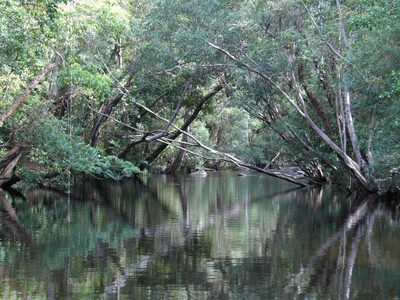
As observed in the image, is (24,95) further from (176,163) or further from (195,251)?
(176,163)

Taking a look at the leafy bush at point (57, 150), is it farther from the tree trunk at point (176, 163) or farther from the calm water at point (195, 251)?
the tree trunk at point (176, 163)

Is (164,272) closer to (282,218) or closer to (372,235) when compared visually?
(372,235)

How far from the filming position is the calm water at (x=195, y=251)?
7988 mm

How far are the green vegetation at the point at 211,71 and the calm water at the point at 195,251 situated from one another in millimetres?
2669

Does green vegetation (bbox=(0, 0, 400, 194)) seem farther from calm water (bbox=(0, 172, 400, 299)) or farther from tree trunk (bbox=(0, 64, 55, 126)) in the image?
calm water (bbox=(0, 172, 400, 299))

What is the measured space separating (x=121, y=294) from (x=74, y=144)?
14358 millimetres

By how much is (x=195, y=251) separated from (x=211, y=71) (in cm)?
1684

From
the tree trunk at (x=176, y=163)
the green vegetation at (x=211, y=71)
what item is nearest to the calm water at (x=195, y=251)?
the green vegetation at (x=211, y=71)

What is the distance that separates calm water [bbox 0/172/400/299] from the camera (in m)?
7.99

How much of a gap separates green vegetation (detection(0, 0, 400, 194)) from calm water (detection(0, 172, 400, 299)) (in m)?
2.67

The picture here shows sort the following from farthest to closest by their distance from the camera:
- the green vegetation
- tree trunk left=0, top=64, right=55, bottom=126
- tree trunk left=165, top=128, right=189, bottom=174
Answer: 1. tree trunk left=165, top=128, right=189, bottom=174
2. tree trunk left=0, top=64, right=55, bottom=126
3. the green vegetation

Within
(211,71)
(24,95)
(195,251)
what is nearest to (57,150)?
(24,95)

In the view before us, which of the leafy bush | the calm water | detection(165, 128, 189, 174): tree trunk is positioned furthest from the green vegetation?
detection(165, 128, 189, 174): tree trunk

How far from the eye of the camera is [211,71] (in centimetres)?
2697
